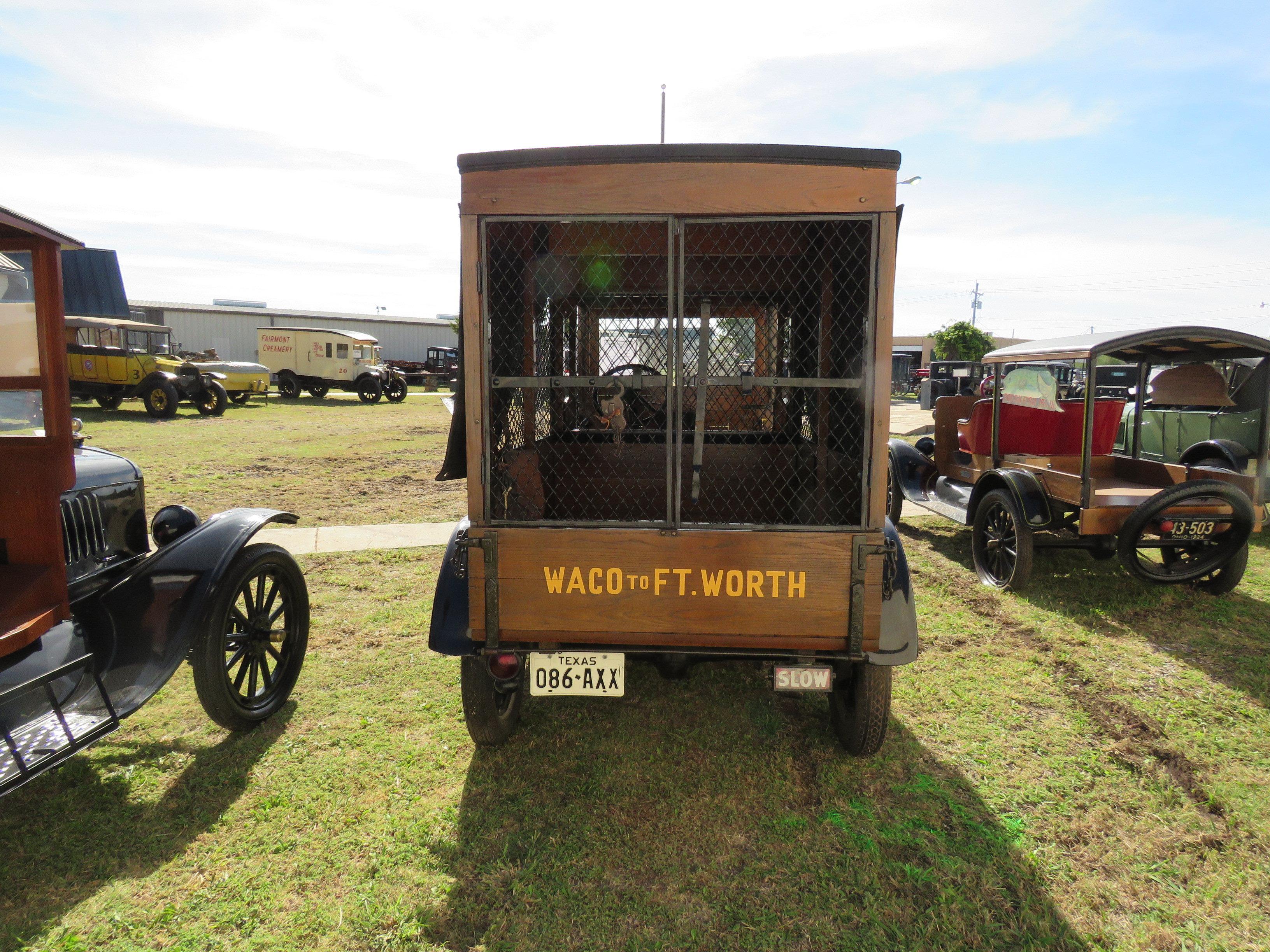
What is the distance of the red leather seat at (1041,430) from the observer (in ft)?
21.0

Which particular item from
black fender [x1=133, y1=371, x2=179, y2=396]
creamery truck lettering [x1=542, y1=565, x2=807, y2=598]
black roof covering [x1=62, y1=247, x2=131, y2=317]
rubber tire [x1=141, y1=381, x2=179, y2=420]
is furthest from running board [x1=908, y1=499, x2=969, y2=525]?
black roof covering [x1=62, y1=247, x2=131, y2=317]

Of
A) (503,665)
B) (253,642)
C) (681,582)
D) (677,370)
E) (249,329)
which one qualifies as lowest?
(253,642)

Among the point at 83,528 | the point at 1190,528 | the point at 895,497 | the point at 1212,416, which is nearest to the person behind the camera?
the point at 83,528

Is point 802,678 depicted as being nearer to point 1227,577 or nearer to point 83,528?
point 83,528

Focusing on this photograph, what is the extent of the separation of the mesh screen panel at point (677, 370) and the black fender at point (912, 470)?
122 inches

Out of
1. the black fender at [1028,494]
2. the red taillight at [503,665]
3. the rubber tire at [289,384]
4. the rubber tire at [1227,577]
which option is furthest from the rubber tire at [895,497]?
the rubber tire at [289,384]

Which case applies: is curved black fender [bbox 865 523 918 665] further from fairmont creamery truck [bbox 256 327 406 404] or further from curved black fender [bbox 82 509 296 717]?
fairmont creamery truck [bbox 256 327 406 404]

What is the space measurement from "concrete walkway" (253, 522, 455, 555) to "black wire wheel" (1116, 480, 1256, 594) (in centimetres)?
505

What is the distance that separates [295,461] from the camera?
10859 mm

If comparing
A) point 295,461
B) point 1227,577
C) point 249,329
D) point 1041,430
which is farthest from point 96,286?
point 1227,577

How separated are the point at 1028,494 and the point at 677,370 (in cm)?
392

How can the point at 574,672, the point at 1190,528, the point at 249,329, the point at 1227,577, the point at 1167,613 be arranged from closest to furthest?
the point at 574,672 → the point at 1190,528 → the point at 1167,613 → the point at 1227,577 → the point at 249,329

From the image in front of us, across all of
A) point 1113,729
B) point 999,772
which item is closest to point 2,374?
point 999,772

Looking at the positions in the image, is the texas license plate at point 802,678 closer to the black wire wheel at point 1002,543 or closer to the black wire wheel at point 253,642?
the black wire wheel at point 253,642
